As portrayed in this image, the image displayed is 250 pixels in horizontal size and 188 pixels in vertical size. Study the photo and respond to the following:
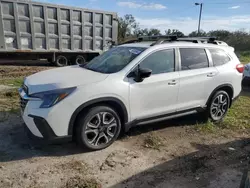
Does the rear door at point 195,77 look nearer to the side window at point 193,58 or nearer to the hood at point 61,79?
the side window at point 193,58

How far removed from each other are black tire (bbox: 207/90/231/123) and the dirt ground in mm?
522

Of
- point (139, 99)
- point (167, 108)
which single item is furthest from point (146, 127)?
point (139, 99)

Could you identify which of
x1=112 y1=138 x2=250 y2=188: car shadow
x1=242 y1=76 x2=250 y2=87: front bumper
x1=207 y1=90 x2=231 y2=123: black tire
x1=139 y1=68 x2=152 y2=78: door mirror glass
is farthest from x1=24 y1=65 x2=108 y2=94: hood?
x1=242 y1=76 x2=250 y2=87: front bumper

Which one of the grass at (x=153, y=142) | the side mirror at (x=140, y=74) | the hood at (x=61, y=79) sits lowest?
the grass at (x=153, y=142)

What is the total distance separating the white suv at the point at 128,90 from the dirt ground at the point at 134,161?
1.13 feet

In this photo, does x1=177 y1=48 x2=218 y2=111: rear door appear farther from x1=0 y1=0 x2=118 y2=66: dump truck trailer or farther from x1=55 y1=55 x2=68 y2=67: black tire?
x1=55 y1=55 x2=68 y2=67: black tire

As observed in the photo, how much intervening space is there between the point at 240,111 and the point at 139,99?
11.0 feet

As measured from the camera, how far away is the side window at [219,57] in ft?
16.3

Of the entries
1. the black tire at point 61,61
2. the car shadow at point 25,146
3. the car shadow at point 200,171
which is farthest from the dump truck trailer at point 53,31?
the car shadow at point 200,171

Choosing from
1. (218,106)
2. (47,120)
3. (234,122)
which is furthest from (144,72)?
(234,122)

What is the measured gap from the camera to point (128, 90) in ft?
12.6

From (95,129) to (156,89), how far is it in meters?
1.20

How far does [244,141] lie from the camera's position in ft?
14.5

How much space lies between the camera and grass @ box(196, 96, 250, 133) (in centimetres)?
496
